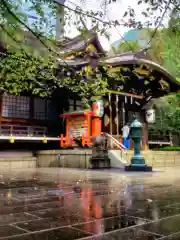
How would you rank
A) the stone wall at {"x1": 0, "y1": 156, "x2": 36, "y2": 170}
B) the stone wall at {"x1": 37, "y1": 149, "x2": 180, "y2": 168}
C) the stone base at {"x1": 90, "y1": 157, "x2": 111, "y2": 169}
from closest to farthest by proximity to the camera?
the stone base at {"x1": 90, "y1": 157, "x2": 111, "y2": 169} < the stone wall at {"x1": 37, "y1": 149, "x2": 180, "y2": 168} < the stone wall at {"x1": 0, "y1": 156, "x2": 36, "y2": 170}

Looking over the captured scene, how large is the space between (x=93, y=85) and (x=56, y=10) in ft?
6.17

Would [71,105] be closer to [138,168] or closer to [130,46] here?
[138,168]

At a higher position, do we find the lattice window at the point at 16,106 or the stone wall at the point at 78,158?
the lattice window at the point at 16,106

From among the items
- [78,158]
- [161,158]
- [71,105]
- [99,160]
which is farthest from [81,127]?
[161,158]

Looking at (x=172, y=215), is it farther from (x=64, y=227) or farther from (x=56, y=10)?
(x=56, y=10)

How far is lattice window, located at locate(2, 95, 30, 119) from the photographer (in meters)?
17.4

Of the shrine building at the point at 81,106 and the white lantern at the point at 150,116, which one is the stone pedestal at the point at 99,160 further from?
the white lantern at the point at 150,116

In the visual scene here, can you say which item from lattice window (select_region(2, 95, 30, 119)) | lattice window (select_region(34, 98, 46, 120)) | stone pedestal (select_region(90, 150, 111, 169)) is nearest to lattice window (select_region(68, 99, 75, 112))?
lattice window (select_region(34, 98, 46, 120))

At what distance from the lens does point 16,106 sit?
17.8 metres

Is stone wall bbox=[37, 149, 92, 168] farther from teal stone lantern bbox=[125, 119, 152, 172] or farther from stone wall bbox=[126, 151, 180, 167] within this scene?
stone wall bbox=[126, 151, 180, 167]

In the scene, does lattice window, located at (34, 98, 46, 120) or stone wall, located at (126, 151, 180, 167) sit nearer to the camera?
stone wall, located at (126, 151, 180, 167)

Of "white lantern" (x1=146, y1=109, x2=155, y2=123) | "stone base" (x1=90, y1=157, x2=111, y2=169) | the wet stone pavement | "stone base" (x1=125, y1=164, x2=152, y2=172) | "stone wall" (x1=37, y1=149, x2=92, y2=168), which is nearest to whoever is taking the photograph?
the wet stone pavement

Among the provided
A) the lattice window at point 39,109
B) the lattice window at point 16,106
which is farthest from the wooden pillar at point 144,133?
the lattice window at point 16,106

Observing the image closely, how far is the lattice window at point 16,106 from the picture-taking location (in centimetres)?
1744
